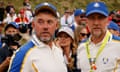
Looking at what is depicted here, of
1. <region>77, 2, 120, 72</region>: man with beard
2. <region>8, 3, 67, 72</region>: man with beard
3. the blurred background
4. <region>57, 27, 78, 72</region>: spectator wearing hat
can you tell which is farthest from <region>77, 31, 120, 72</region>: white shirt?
the blurred background

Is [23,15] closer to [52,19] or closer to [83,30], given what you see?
[83,30]

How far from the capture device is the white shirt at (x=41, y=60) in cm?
388

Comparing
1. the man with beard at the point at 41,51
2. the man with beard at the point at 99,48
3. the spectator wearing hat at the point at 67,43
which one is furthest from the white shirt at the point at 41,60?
the spectator wearing hat at the point at 67,43

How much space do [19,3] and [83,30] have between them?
54.3 ft

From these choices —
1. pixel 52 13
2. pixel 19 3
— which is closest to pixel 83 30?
pixel 52 13

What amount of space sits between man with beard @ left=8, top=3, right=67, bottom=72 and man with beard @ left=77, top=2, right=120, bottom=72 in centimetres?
57

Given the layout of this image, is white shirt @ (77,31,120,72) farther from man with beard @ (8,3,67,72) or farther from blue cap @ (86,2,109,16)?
man with beard @ (8,3,67,72)

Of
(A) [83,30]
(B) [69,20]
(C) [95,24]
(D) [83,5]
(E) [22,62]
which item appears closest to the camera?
(E) [22,62]

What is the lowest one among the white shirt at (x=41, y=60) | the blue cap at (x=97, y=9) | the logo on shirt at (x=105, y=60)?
the logo on shirt at (x=105, y=60)

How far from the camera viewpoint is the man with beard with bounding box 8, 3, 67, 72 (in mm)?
3871

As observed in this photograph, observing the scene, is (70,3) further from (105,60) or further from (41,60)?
(41,60)

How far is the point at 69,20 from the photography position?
1359cm

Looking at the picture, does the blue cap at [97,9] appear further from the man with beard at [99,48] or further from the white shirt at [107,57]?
the white shirt at [107,57]

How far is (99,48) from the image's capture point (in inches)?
179
